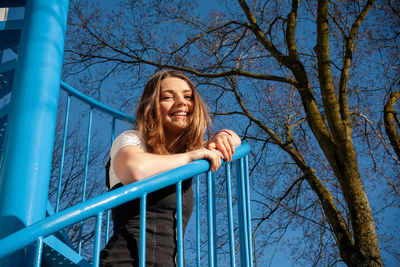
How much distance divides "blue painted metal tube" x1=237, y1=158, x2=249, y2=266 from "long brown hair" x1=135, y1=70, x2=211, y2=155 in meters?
0.30

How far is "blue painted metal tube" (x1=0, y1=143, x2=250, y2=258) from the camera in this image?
3.82 ft

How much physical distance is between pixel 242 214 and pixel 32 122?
3.39 feet

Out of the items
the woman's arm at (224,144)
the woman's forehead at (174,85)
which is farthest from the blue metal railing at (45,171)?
the woman's forehead at (174,85)

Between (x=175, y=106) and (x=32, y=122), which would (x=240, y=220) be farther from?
(x=32, y=122)

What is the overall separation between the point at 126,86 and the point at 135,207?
5.07m

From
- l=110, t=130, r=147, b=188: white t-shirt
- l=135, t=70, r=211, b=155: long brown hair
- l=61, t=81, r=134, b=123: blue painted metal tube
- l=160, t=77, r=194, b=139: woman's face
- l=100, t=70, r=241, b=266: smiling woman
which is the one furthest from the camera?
l=61, t=81, r=134, b=123: blue painted metal tube

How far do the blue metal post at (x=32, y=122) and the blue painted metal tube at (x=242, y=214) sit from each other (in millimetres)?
882

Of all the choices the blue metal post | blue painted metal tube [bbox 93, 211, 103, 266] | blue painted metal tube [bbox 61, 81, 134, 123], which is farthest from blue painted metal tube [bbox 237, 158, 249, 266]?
blue painted metal tube [bbox 61, 81, 134, 123]

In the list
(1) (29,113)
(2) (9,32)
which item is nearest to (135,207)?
(1) (29,113)

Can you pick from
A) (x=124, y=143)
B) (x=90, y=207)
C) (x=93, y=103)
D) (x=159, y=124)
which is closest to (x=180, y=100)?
(x=159, y=124)

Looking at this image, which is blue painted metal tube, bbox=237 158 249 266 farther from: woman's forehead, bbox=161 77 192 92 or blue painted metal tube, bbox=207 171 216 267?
woman's forehead, bbox=161 77 192 92

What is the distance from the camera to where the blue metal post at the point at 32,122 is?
1491 mm

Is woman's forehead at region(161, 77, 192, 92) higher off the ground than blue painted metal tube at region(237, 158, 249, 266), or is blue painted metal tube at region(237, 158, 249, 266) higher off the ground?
woman's forehead at region(161, 77, 192, 92)

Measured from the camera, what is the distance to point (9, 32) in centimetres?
204
